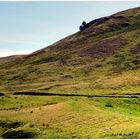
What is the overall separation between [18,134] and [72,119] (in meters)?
6.70

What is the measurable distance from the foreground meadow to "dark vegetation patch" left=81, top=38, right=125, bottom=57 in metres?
59.9

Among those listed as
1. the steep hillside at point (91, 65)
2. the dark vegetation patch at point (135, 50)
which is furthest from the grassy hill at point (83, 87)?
the dark vegetation patch at point (135, 50)

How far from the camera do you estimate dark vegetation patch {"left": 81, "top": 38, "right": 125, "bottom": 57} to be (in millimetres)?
125756

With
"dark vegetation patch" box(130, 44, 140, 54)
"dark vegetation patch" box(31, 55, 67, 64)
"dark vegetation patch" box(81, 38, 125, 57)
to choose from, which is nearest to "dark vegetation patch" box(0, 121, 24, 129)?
"dark vegetation patch" box(31, 55, 67, 64)

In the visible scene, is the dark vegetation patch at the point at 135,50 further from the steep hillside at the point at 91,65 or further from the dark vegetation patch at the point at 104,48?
the dark vegetation patch at the point at 104,48

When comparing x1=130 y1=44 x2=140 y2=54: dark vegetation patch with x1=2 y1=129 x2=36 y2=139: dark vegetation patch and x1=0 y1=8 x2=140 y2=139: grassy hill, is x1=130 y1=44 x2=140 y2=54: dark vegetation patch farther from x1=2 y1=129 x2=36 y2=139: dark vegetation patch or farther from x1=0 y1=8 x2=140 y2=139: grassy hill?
x1=2 y1=129 x2=36 y2=139: dark vegetation patch

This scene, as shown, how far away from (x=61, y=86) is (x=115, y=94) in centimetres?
1838

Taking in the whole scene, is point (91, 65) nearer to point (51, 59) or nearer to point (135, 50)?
point (135, 50)

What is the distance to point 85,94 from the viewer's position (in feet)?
251

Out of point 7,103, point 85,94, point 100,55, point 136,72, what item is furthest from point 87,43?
point 7,103

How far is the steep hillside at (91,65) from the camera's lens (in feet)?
291

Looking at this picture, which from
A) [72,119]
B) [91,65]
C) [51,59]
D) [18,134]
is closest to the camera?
[18,134]

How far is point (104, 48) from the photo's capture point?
130 meters

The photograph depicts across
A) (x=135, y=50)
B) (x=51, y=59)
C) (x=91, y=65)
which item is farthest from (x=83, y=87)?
(x=51, y=59)
